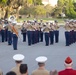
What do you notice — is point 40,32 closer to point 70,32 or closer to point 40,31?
point 40,31

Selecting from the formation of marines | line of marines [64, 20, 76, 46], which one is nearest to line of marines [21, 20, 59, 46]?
the formation of marines

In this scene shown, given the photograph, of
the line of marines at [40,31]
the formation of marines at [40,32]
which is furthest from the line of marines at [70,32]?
the line of marines at [40,31]

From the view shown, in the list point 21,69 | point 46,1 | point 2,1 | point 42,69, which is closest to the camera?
point 21,69

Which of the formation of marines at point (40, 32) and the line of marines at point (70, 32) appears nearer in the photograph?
the line of marines at point (70, 32)

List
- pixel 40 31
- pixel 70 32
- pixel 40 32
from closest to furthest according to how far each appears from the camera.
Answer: pixel 70 32, pixel 40 31, pixel 40 32

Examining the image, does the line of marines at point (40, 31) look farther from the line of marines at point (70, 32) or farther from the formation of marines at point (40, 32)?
the line of marines at point (70, 32)

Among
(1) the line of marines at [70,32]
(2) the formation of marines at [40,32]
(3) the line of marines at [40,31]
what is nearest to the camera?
(1) the line of marines at [70,32]

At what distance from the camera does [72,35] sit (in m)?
24.0

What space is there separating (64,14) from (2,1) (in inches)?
1217

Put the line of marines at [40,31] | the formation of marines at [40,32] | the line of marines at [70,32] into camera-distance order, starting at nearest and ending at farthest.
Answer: the line of marines at [70,32] < the formation of marines at [40,32] < the line of marines at [40,31]

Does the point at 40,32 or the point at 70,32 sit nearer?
the point at 70,32

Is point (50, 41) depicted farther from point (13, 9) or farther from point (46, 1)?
point (46, 1)

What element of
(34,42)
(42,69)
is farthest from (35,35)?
(42,69)

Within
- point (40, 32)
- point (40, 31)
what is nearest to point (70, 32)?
point (40, 31)
